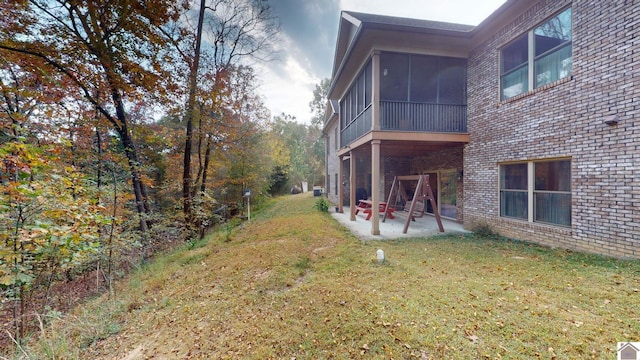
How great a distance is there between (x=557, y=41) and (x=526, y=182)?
3.26 metres

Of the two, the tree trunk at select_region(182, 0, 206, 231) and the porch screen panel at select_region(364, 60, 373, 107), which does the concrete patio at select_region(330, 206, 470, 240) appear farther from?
the tree trunk at select_region(182, 0, 206, 231)

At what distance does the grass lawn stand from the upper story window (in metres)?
4.01

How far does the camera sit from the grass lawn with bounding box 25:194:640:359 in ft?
7.64

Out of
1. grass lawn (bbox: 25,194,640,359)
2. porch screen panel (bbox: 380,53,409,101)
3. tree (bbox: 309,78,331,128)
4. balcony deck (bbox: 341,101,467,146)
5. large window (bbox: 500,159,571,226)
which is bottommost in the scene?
grass lawn (bbox: 25,194,640,359)

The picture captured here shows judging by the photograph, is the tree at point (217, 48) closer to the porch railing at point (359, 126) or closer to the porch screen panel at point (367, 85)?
the porch railing at point (359, 126)

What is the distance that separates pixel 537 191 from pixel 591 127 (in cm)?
171

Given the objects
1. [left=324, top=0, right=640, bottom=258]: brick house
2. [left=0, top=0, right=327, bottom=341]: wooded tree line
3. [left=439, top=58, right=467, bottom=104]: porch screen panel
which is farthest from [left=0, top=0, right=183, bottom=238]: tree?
[left=439, top=58, right=467, bottom=104]: porch screen panel

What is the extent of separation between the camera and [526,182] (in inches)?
229

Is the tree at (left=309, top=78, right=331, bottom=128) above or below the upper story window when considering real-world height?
above

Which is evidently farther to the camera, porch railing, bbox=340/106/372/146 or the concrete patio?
porch railing, bbox=340/106/372/146

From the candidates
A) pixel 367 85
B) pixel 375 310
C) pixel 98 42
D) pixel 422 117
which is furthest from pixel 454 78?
pixel 98 42

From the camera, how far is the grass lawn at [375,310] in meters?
2.33

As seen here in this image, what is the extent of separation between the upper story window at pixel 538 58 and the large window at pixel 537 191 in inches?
78.0

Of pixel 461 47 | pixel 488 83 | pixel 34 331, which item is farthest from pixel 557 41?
pixel 34 331
